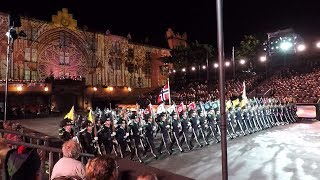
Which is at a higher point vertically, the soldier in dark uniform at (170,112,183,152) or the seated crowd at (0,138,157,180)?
the seated crowd at (0,138,157,180)

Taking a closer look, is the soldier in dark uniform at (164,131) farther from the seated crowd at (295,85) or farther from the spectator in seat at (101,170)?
the seated crowd at (295,85)

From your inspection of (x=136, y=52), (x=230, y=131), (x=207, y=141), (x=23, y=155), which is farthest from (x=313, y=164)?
(x=136, y=52)

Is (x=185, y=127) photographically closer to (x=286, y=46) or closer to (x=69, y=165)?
(x=69, y=165)

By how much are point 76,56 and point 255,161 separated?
120 feet

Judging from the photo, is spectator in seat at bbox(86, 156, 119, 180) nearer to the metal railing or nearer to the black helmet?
the metal railing

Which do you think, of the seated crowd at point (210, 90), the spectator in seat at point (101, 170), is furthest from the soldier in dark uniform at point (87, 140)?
the seated crowd at point (210, 90)

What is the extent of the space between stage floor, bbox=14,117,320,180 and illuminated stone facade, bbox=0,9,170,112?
96.6 ft

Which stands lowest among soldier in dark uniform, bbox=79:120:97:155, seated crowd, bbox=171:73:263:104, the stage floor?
the stage floor

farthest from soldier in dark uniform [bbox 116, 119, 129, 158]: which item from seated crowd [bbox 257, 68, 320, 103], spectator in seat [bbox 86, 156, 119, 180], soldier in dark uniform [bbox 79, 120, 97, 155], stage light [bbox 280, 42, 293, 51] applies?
stage light [bbox 280, 42, 293, 51]

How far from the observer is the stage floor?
9172 mm

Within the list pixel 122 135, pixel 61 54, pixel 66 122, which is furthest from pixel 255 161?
pixel 61 54

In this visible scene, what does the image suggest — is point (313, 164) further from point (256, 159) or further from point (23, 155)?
point (23, 155)

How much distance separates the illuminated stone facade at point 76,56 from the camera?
123 ft

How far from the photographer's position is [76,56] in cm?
4359
